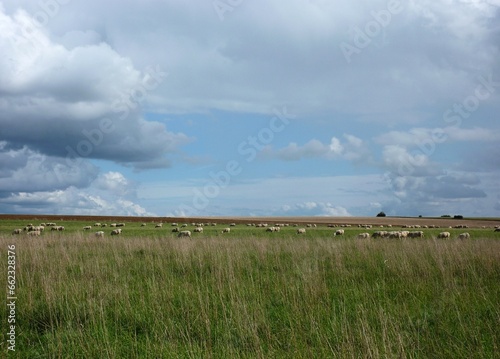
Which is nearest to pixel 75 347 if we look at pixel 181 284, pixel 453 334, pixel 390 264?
pixel 181 284

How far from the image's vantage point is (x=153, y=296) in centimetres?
877

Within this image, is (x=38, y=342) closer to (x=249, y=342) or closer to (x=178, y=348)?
(x=178, y=348)

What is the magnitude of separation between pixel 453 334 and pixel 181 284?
238 inches

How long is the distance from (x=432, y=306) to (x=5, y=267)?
11.5 metres

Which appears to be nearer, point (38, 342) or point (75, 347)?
point (75, 347)

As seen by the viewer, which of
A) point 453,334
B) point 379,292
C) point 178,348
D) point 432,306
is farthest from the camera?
point 379,292

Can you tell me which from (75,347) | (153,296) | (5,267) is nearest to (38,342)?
(75,347)

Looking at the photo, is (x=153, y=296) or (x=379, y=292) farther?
(x=379, y=292)

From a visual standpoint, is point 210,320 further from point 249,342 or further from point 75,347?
point 75,347

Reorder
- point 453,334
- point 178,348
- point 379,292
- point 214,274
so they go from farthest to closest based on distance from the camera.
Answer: point 214,274, point 379,292, point 453,334, point 178,348

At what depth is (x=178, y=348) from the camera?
6309 mm

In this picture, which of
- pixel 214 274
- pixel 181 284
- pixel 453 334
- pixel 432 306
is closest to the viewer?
pixel 453 334

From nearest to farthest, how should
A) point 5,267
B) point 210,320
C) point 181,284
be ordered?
point 210,320 < point 181,284 < point 5,267

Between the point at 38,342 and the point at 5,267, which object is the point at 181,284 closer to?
the point at 38,342
